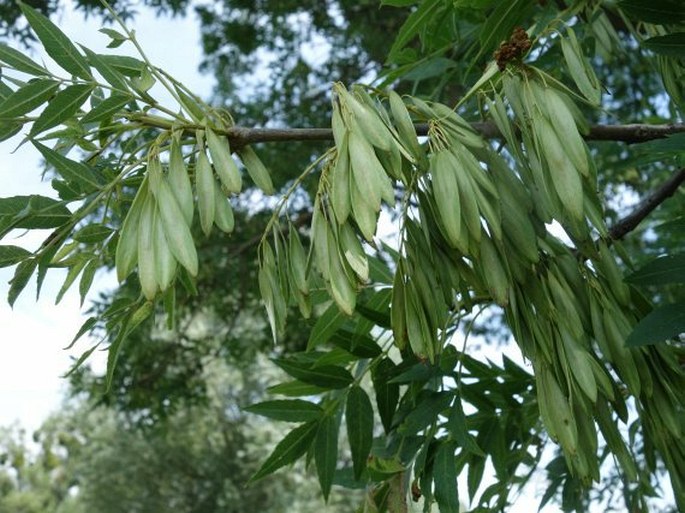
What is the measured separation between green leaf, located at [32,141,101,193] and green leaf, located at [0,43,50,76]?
81mm

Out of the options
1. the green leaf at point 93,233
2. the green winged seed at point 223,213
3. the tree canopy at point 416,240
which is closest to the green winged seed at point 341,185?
the tree canopy at point 416,240

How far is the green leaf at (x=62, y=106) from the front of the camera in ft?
2.81

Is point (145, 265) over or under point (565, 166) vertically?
under

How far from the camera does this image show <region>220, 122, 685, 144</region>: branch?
3.01 feet

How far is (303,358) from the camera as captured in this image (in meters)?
1.33

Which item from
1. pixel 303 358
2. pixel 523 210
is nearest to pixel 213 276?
pixel 303 358

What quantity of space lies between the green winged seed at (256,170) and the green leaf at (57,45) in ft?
0.52

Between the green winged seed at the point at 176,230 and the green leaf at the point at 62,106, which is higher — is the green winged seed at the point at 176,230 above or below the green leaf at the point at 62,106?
below

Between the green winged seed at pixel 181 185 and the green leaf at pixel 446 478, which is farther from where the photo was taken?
the green leaf at pixel 446 478

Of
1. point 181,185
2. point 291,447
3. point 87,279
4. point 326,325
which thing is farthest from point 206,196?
point 291,447

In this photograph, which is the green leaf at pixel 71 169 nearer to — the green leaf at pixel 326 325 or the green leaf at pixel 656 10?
the green leaf at pixel 326 325

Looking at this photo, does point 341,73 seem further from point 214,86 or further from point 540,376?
point 540,376

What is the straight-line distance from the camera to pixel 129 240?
0.79 meters

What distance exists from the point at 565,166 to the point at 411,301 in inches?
7.4
